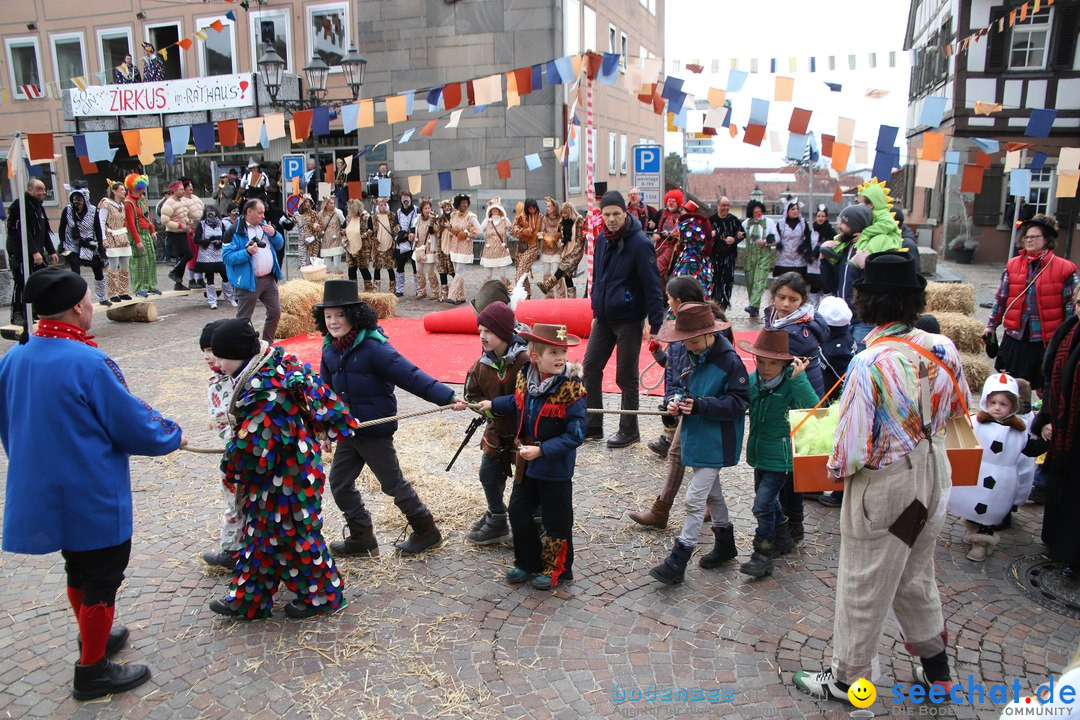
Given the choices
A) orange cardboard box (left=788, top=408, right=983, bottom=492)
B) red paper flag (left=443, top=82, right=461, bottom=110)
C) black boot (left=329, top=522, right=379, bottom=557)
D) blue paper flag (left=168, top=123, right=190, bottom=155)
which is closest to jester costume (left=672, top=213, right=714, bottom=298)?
red paper flag (left=443, top=82, right=461, bottom=110)

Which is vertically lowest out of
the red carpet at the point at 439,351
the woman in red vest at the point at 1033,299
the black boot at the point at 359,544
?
the black boot at the point at 359,544

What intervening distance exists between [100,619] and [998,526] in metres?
5.03

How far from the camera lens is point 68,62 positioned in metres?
26.7

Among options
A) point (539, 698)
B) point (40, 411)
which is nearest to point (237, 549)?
point (40, 411)

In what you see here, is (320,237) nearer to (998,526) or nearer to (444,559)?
(444,559)

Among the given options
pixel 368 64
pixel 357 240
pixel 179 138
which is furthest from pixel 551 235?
pixel 368 64

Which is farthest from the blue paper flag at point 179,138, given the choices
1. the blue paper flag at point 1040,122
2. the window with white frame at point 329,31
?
the window with white frame at point 329,31

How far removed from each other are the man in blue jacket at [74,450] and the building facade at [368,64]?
1556 cm

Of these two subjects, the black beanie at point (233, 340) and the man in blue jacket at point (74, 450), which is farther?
the black beanie at point (233, 340)

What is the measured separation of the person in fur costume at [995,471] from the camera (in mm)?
4848

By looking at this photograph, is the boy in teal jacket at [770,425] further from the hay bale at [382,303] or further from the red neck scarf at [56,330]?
the hay bale at [382,303]

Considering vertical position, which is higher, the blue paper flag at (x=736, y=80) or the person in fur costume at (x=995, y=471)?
the blue paper flag at (x=736, y=80)

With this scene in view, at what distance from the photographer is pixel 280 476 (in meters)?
4.04

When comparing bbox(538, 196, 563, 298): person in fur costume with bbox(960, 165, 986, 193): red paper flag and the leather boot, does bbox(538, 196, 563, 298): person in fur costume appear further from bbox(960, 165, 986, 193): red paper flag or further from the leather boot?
the leather boot
